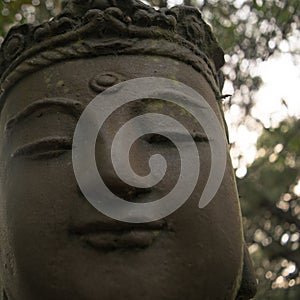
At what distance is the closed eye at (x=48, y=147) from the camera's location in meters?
1.65

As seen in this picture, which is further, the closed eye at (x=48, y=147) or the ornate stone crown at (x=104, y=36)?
the ornate stone crown at (x=104, y=36)

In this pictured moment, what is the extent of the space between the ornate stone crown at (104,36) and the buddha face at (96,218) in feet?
0.16

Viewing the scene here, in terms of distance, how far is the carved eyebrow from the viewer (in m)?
1.68

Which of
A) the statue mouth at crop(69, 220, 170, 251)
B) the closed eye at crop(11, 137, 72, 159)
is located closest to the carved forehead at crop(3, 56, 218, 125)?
the closed eye at crop(11, 137, 72, 159)

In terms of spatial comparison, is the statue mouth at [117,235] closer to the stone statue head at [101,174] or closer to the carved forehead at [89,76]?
the stone statue head at [101,174]

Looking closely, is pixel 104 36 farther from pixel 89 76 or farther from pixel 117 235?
pixel 117 235

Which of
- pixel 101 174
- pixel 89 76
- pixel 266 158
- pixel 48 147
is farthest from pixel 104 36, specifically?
pixel 266 158

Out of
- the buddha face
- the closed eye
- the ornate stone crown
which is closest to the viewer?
the buddha face

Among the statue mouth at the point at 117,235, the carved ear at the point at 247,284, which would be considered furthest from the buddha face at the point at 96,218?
the carved ear at the point at 247,284

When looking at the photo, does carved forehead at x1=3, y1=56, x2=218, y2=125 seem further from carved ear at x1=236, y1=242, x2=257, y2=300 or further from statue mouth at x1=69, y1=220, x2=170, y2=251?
carved ear at x1=236, y1=242, x2=257, y2=300

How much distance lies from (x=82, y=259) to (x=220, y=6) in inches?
127

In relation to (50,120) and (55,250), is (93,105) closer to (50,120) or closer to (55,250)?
(50,120)

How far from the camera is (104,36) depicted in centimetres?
185

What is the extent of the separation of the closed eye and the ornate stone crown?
0.32 metres
